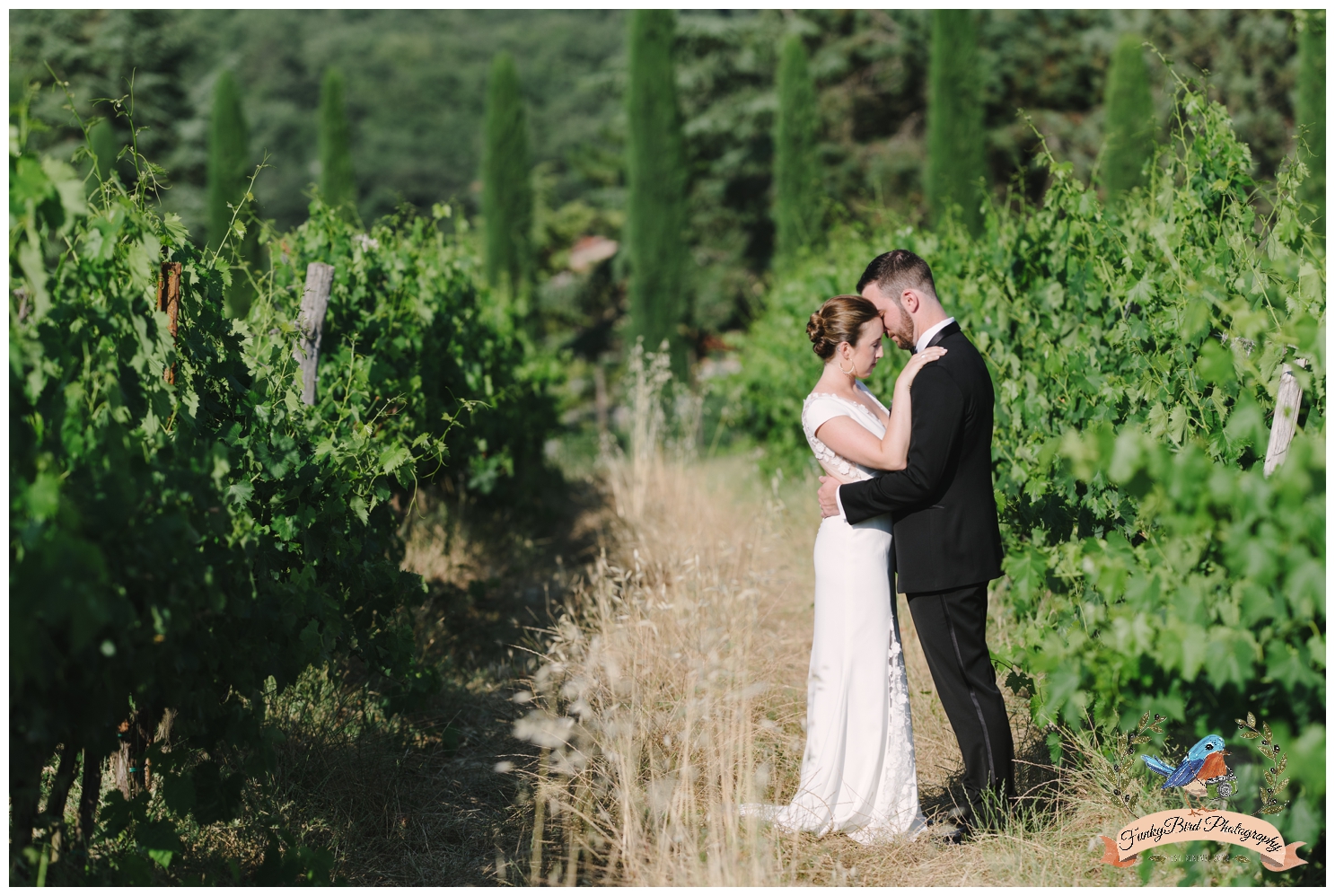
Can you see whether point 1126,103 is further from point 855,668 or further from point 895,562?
point 855,668

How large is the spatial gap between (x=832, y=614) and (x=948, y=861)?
2.61ft

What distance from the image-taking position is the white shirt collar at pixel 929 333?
307cm

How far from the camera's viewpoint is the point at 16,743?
197cm

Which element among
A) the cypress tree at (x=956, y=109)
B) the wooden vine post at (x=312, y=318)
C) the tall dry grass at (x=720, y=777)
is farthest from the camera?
the cypress tree at (x=956, y=109)

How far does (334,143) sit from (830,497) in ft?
64.1

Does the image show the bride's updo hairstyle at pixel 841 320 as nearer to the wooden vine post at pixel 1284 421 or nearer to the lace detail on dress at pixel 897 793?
the lace detail on dress at pixel 897 793

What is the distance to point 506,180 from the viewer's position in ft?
63.1

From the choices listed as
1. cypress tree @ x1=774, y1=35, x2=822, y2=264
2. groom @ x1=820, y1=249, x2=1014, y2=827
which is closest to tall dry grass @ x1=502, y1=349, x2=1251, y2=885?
groom @ x1=820, y1=249, x2=1014, y2=827

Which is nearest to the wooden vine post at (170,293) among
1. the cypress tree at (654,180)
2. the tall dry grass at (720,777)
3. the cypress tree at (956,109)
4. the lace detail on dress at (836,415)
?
the tall dry grass at (720,777)

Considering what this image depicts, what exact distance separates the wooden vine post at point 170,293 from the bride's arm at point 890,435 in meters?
1.95

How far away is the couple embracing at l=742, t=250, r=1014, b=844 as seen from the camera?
2.92 meters

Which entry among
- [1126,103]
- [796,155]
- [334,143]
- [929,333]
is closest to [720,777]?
[929,333]

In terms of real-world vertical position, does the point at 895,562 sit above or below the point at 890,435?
below

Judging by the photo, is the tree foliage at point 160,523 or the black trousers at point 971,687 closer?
the tree foliage at point 160,523
